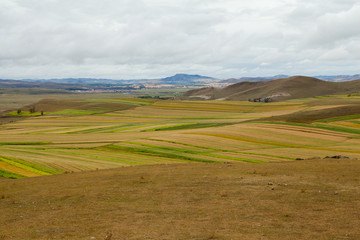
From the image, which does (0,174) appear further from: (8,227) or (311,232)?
(311,232)

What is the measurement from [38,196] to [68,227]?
8998 mm

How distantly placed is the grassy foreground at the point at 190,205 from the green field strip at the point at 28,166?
225 inches

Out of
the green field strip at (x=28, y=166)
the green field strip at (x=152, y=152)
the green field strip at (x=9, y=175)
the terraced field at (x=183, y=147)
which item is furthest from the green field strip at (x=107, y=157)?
the green field strip at (x=9, y=175)

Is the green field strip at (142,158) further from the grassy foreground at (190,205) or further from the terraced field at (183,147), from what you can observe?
the grassy foreground at (190,205)

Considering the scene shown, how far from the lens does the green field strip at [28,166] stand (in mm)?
37219

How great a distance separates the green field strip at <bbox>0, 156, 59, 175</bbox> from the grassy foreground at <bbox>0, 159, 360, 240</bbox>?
18.8ft

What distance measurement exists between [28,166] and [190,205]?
87.2 ft

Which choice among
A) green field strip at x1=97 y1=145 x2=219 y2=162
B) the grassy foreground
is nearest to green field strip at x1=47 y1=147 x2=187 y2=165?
green field strip at x1=97 y1=145 x2=219 y2=162

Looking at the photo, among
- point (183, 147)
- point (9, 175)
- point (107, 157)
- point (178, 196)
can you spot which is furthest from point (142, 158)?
point (178, 196)

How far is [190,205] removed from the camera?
20172mm

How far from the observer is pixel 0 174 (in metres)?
35.2

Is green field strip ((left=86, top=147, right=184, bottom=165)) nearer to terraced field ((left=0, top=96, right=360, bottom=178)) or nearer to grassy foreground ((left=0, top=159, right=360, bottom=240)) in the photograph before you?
terraced field ((left=0, top=96, right=360, bottom=178))

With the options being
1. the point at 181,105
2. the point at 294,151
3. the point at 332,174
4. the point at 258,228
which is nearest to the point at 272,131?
the point at 294,151

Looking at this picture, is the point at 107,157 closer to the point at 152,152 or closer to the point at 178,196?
the point at 152,152
